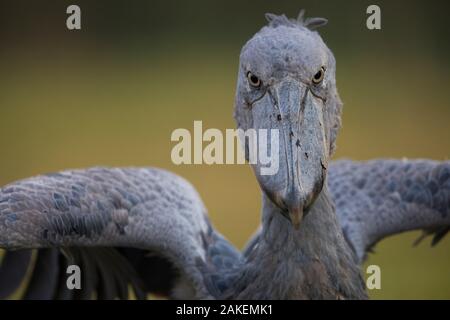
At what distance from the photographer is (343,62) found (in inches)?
221

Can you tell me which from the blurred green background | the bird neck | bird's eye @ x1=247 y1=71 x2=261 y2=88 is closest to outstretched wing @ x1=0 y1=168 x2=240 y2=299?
the bird neck

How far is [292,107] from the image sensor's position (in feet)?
7.05

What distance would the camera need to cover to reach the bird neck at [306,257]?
2.42 m

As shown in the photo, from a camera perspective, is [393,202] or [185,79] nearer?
[393,202]

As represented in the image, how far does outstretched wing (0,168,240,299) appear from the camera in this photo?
2.51m

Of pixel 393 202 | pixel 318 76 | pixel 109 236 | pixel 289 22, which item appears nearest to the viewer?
pixel 318 76

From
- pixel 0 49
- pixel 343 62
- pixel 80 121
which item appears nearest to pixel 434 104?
pixel 343 62

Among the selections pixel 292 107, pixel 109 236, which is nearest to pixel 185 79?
pixel 109 236

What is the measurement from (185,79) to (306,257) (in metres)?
3.76

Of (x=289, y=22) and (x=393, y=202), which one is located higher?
(x=289, y=22)

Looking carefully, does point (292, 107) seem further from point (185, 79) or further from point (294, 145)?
point (185, 79)

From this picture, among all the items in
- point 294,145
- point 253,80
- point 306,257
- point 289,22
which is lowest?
point 306,257

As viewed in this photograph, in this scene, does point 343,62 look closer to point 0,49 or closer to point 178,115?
point 178,115

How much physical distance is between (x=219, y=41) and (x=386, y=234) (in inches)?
115
